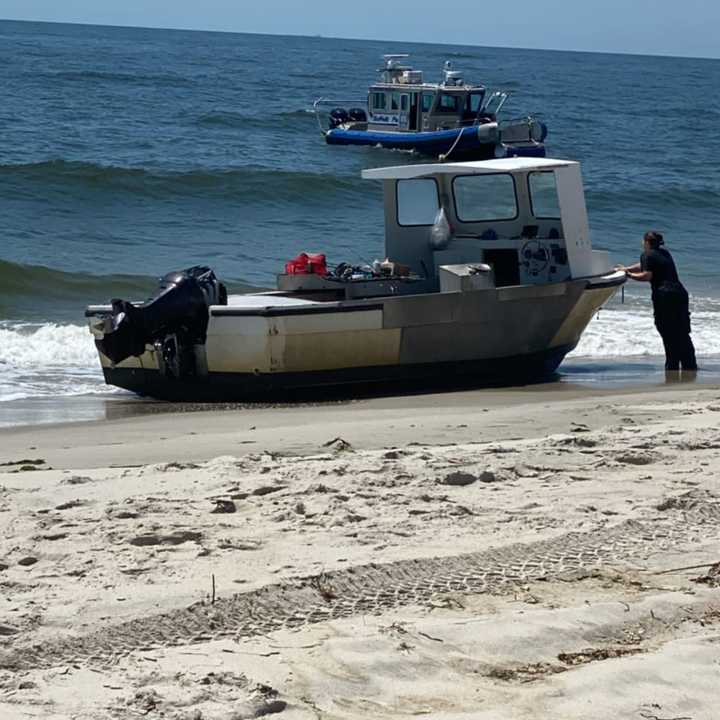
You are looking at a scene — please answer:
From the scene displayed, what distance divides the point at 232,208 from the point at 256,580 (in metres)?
20.9

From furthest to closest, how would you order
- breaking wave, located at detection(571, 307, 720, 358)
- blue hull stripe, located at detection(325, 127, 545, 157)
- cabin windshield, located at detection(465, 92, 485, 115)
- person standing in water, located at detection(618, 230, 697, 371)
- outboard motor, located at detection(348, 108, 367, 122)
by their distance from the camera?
outboard motor, located at detection(348, 108, 367, 122) < cabin windshield, located at detection(465, 92, 485, 115) < blue hull stripe, located at detection(325, 127, 545, 157) < breaking wave, located at detection(571, 307, 720, 358) < person standing in water, located at detection(618, 230, 697, 371)

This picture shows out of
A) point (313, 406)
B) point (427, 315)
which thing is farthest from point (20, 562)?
point (427, 315)

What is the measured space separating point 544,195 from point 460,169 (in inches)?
35.6

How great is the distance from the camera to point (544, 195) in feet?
39.7

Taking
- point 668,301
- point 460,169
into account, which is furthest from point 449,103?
point 460,169

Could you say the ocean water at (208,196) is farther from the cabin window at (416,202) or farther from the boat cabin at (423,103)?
the cabin window at (416,202)

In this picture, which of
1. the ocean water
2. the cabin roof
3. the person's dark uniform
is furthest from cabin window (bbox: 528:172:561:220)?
the ocean water

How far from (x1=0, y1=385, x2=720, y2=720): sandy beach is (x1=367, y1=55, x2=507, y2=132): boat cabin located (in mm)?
30495

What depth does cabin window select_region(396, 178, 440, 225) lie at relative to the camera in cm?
1227

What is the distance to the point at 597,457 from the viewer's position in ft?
22.5

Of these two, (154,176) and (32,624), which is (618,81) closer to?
(154,176)

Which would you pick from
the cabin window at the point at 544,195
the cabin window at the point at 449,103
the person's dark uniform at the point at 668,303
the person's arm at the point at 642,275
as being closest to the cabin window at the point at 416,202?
the cabin window at the point at 544,195

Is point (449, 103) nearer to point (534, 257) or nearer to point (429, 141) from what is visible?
point (429, 141)

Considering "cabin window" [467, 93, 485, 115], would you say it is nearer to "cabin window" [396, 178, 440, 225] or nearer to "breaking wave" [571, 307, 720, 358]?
"breaking wave" [571, 307, 720, 358]
